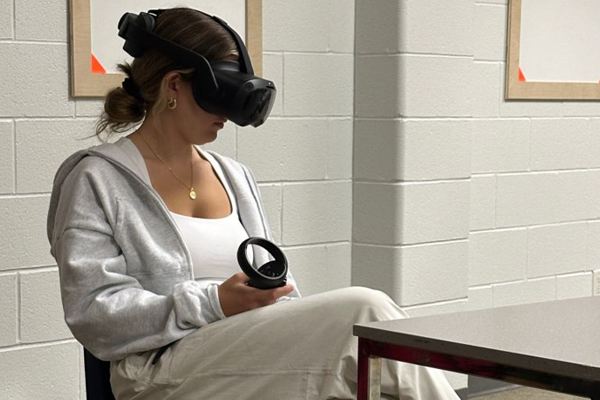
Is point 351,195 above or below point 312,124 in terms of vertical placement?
below

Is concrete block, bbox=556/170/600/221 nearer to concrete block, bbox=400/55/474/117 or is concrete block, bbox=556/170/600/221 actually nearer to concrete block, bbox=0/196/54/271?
concrete block, bbox=400/55/474/117

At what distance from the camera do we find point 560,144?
440 centimetres

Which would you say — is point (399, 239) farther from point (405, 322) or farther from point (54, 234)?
point (405, 322)

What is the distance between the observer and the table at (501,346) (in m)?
1.54

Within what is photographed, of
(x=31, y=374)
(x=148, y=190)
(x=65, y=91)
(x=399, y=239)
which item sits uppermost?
(x=65, y=91)

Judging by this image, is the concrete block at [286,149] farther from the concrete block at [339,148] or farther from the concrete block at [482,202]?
the concrete block at [482,202]

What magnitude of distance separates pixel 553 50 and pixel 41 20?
7.09 ft


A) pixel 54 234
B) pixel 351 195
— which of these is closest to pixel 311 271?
pixel 351 195

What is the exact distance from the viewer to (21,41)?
2867 millimetres

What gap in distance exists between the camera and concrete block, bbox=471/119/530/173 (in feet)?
13.4

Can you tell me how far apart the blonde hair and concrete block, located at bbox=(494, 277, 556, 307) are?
2.15 meters

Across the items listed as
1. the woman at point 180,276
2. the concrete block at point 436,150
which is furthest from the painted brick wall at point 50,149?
the woman at point 180,276

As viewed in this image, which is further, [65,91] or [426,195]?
[426,195]

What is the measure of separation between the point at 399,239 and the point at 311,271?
303 mm
